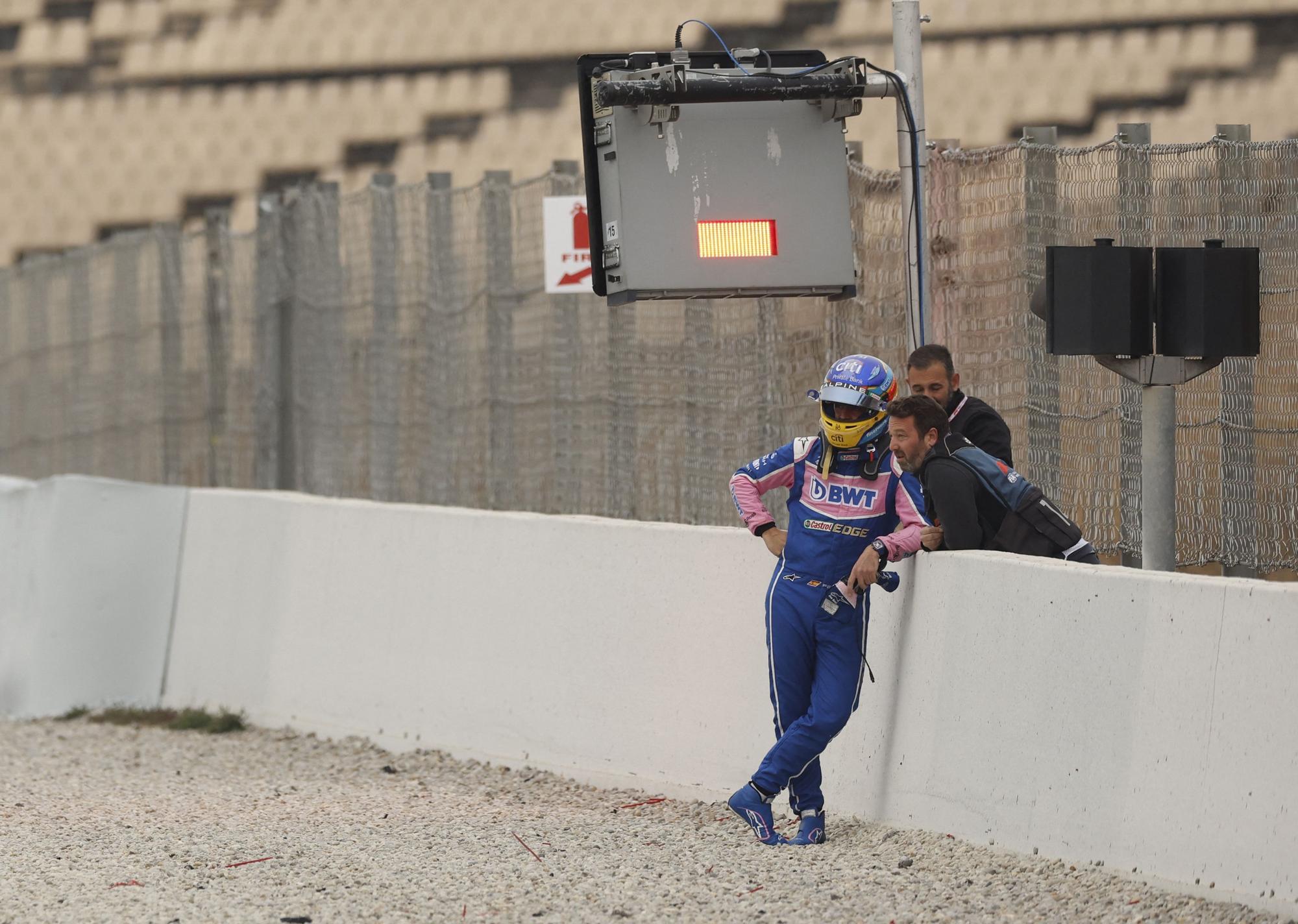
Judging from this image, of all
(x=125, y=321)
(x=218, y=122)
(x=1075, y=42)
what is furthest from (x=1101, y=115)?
(x=125, y=321)

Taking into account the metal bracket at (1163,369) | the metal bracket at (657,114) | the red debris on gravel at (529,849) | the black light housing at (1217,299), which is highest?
the metal bracket at (657,114)

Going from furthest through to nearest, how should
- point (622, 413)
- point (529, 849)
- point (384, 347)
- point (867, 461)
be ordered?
point (384, 347)
point (622, 413)
point (867, 461)
point (529, 849)

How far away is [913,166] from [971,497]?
4.84ft

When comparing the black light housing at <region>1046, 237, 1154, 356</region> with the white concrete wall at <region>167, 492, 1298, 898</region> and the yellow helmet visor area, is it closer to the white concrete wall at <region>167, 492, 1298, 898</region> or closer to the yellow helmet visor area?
the yellow helmet visor area

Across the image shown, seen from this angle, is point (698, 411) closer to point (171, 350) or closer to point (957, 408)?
point (957, 408)

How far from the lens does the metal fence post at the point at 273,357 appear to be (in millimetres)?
13086

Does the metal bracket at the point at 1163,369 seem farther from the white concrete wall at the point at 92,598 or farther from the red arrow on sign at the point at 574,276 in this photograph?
the white concrete wall at the point at 92,598

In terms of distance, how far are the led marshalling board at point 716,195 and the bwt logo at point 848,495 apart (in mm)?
1223

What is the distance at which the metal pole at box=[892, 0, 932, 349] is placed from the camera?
8016 mm

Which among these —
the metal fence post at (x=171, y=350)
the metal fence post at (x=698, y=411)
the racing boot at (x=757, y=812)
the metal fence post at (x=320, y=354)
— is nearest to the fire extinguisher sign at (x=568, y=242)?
the metal fence post at (x=698, y=411)

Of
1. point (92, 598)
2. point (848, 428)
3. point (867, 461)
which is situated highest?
point (848, 428)

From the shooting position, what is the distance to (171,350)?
14648 millimetres

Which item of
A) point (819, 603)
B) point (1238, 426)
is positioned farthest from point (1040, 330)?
point (819, 603)

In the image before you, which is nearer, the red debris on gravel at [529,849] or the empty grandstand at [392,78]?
the red debris on gravel at [529,849]
